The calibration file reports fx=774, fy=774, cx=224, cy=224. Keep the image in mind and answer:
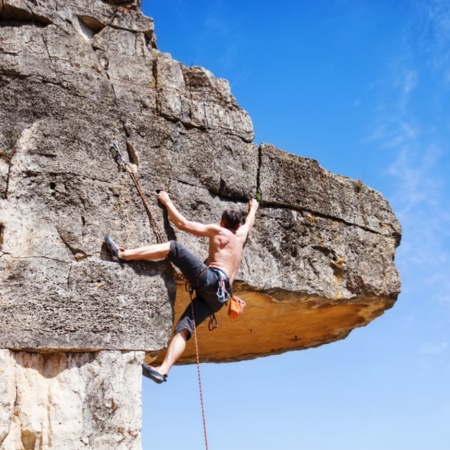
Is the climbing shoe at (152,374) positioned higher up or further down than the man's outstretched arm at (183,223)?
further down

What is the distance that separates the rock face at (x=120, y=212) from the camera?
5.41 metres

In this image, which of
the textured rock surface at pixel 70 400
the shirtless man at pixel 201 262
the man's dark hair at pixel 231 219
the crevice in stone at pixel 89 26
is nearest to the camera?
the textured rock surface at pixel 70 400

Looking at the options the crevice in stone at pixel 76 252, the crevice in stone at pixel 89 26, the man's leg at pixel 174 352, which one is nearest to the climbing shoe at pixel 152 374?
the man's leg at pixel 174 352

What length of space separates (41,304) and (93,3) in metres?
2.76

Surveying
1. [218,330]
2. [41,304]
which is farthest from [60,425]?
[218,330]

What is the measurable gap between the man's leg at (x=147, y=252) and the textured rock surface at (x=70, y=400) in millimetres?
726

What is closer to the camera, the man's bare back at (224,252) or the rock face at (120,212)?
the rock face at (120,212)

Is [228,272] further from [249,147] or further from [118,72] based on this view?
[118,72]

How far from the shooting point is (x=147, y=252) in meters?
5.88

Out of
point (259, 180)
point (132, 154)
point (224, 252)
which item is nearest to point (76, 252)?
point (132, 154)

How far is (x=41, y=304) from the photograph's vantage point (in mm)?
5395

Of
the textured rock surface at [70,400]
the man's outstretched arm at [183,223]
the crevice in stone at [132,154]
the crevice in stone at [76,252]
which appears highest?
the crevice in stone at [132,154]

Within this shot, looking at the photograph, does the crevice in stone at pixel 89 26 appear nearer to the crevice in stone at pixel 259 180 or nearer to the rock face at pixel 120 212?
the rock face at pixel 120 212

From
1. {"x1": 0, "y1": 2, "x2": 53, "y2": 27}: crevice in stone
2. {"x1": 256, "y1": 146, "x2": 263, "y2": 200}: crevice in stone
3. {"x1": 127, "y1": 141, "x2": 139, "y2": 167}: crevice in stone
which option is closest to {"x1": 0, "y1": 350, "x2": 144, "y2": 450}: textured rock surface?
{"x1": 127, "y1": 141, "x2": 139, "y2": 167}: crevice in stone
